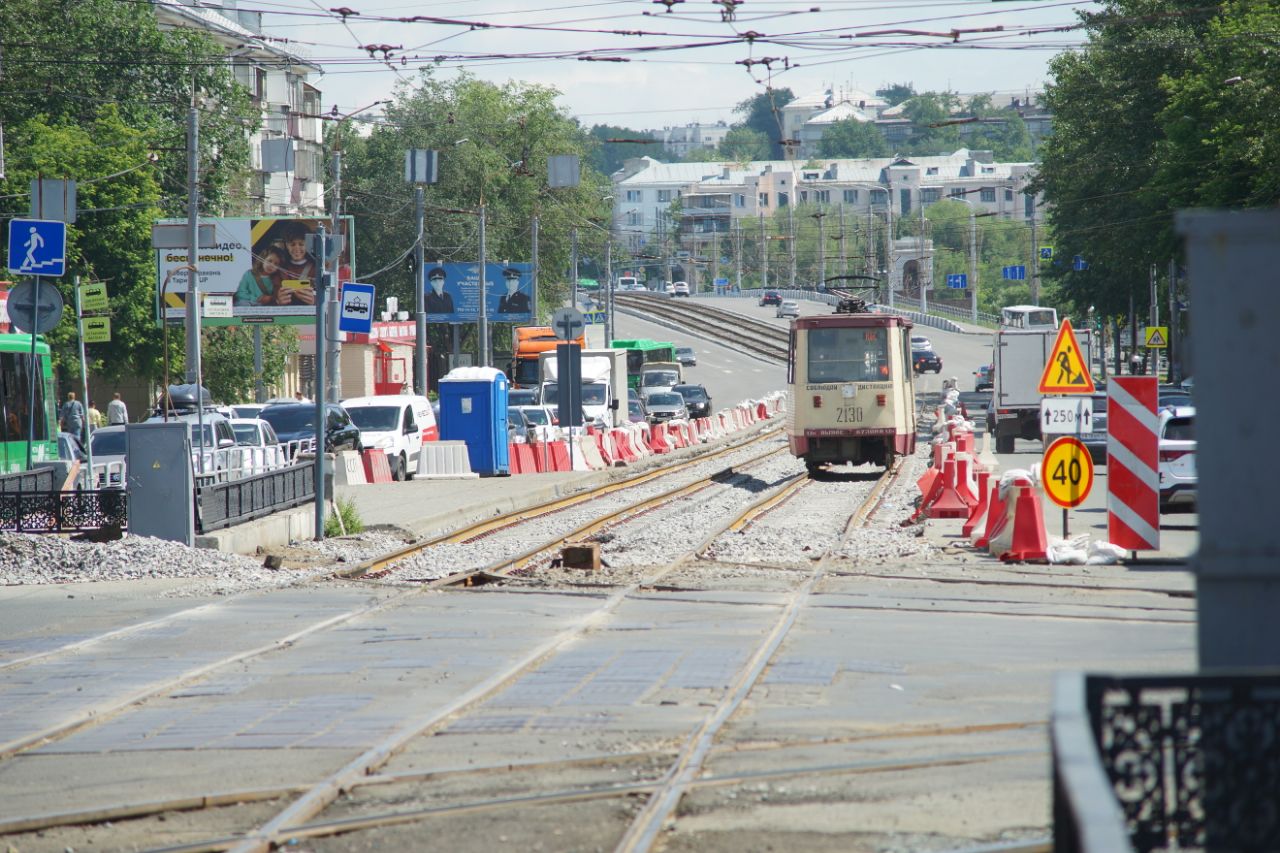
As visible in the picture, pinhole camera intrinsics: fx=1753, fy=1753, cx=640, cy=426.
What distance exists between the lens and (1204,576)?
170 inches

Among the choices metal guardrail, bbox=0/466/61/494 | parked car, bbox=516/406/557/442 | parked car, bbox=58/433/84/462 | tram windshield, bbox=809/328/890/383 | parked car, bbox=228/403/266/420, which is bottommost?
parked car, bbox=516/406/557/442

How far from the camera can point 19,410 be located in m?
26.8

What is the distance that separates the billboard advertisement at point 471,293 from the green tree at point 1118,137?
70.7ft

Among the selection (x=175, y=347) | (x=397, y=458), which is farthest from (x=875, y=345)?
(x=175, y=347)

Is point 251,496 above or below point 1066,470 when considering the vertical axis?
below

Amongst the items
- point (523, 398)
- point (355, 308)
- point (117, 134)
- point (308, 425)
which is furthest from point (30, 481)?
point (117, 134)

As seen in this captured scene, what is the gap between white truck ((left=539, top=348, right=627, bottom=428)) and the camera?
49.9m

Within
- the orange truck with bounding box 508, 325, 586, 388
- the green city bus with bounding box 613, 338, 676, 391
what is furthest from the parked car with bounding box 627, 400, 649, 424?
the green city bus with bounding box 613, 338, 676, 391

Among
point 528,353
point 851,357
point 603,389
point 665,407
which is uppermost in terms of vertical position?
point 851,357

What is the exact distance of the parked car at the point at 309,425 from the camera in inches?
1273

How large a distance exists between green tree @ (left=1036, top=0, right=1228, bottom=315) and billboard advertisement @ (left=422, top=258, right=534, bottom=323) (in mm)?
21559

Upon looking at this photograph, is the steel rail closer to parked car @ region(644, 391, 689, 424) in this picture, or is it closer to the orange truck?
parked car @ region(644, 391, 689, 424)

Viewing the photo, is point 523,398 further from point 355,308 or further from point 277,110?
point 277,110

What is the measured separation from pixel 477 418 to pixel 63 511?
667 inches
